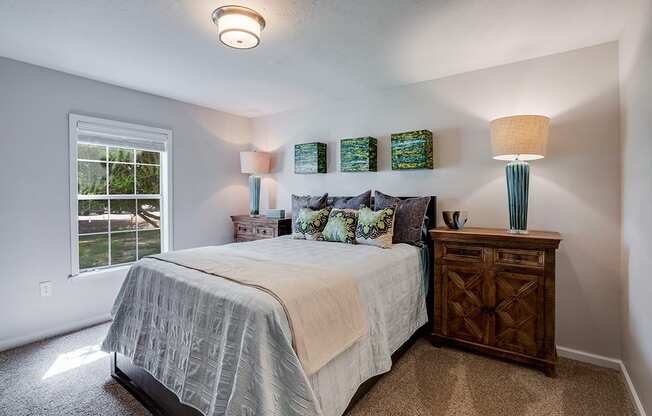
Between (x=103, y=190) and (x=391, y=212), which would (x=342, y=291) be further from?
(x=103, y=190)

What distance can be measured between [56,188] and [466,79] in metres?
3.92

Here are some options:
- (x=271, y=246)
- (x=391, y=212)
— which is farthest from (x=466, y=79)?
(x=271, y=246)

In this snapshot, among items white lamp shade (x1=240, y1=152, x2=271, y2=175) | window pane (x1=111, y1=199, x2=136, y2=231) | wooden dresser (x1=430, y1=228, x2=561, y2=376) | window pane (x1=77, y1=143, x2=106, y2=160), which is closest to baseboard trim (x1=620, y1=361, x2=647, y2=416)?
wooden dresser (x1=430, y1=228, x2=561, y2=376)

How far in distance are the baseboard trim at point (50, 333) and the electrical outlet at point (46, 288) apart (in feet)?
1.08

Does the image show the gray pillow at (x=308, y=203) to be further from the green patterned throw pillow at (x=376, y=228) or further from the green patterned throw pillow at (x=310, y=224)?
the green patterned throw pillow at (x=376, y=228)

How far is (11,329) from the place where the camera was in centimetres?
267

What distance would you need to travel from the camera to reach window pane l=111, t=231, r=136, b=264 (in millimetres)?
3422

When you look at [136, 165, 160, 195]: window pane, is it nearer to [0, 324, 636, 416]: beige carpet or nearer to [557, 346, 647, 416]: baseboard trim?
[0, 324, 636, 416]: beige carpet

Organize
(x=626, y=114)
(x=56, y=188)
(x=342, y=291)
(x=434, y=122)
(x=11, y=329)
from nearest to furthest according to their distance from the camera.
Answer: (x=342, y=291) → (x=626, y=114) → (x=11, y=329) → (x=56, y=188) → (x=434, y=122)

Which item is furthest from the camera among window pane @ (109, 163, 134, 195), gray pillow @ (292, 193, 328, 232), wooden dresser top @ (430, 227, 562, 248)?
gray pillow @ (292, 193, 328, 232)

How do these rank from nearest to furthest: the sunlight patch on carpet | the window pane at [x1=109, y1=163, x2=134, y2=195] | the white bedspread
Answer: the white bedspread
the sunlight patch on carpet
the window pane at [x1=109, y1=163, x2=134, y2=195]

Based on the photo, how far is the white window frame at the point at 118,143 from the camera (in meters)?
3.01

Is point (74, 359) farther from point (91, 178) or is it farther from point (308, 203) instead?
point (308, 203)

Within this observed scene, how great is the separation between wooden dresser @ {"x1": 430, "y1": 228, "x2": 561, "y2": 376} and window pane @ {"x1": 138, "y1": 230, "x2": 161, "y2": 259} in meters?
3.18
